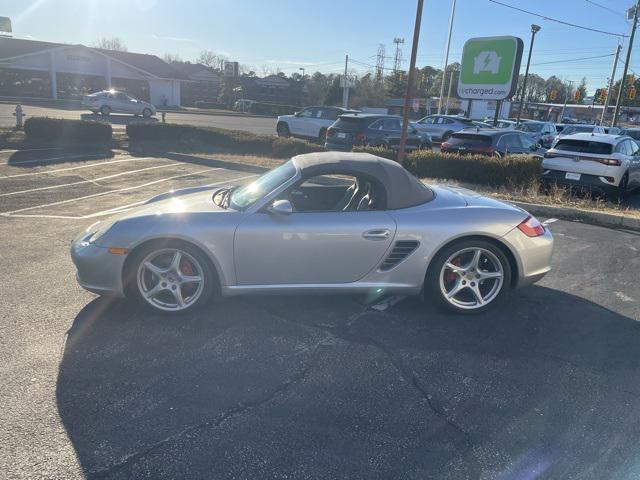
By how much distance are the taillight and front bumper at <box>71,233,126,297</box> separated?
3408 mm

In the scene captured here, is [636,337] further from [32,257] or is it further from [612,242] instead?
[32,257]

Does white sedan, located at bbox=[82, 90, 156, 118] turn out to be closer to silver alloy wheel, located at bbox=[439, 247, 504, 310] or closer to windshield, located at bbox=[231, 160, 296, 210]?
windshield, located at bbox=[231, 160, 296, 210]

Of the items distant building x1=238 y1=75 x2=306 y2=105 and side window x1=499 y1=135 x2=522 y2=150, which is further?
distant building x1=238 y1=75 x2=306 y2=105

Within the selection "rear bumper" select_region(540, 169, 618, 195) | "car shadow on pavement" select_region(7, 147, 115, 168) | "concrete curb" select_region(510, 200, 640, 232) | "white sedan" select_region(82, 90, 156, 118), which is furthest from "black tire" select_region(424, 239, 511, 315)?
"white sedan" select_region(82, 90, 156, 118)

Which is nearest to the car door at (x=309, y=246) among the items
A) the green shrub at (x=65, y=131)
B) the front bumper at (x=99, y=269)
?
the front bumper at (x=99, y=269)

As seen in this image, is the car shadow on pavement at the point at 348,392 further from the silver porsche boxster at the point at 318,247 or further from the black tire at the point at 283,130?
the black tire at the point at 283,130

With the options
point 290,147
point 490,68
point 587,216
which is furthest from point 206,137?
point 587,216

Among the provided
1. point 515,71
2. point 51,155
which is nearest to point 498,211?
point 515,71

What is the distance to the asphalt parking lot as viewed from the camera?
8.18 ft

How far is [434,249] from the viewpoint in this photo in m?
4.07

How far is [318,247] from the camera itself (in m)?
3.94

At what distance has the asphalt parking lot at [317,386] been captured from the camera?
2.49 meters

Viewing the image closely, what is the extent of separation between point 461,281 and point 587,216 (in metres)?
5.31

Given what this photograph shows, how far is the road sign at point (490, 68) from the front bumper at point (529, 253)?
10.7 metres
